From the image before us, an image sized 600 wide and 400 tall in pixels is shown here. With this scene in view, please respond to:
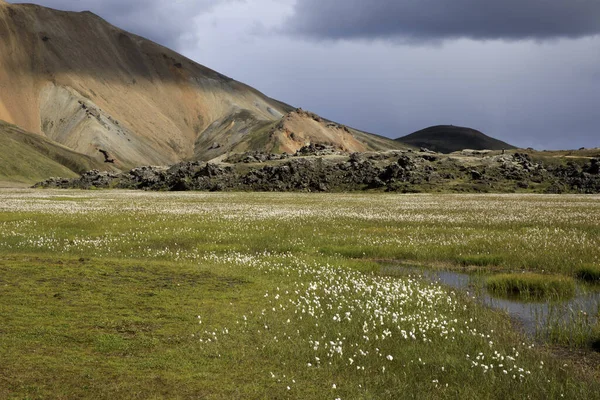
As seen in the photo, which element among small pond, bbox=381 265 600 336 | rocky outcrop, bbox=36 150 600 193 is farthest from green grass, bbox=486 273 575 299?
rocky outcrop, bbox=36 150 600 193

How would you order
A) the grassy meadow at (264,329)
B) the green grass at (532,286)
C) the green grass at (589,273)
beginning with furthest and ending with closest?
the green grass at (589,273) → the green grass at (532,286) → the grassy meadow at (264,329)

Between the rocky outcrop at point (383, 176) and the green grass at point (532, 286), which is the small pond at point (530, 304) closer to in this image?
the green grass at point (532, 286)

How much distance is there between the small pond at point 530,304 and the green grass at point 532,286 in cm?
33

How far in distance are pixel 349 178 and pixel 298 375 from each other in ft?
365

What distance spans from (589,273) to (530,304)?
5631 mm

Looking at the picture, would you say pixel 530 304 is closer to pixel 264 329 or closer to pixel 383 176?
pixel 264 329

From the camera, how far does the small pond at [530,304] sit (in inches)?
496

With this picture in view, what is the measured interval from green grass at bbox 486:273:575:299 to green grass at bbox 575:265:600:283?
5.58 ft

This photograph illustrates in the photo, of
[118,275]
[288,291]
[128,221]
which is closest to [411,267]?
[288,291]

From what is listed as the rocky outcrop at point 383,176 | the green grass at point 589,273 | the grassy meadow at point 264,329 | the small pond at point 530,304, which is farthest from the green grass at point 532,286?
the rocky outcrop at point 383,176

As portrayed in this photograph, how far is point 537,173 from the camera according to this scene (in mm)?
118188

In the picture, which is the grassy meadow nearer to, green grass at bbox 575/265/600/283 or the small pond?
green grass at bbox 575/265/600/283

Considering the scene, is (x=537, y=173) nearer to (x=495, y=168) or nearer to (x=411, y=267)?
(x=495, y=168)

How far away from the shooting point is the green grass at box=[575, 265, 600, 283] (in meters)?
17.7
